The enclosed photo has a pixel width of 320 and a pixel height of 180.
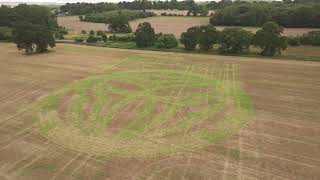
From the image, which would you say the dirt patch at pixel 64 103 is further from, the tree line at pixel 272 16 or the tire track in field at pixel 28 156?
the tree line at pixel 272 16

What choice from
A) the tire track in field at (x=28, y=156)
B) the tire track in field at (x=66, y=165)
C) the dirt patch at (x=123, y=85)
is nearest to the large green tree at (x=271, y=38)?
the dirt patch at (x=123, y=85)

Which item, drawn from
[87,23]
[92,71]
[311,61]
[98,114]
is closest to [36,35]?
[92,71]

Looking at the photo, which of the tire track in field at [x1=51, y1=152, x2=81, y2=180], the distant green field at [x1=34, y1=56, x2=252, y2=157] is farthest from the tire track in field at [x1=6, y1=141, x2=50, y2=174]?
the tire track in field at [x1=51, y1=152, x2=81, y2=180]

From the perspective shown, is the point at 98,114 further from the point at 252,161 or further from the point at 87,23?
the point at 87,23

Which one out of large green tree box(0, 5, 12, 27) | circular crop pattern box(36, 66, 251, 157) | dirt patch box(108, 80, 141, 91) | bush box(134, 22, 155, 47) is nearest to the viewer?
circular crop pattern box(36, 66, 251, 157)

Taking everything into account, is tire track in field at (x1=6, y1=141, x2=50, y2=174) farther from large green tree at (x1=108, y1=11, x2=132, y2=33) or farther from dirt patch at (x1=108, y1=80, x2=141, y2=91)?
large green tree at (x1=108, y1=11, x2=132, y2=33)
